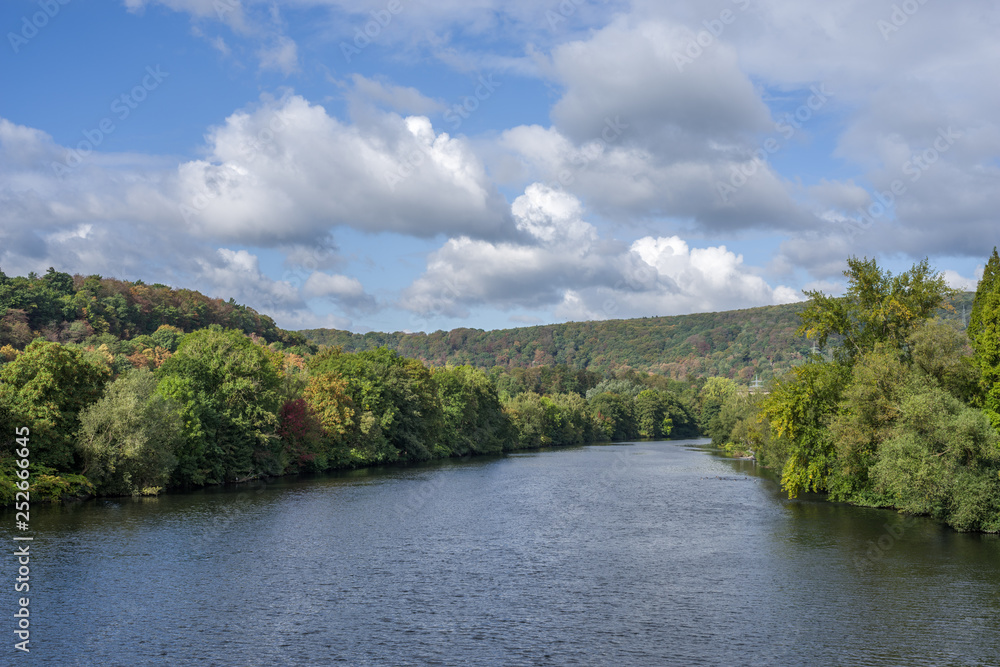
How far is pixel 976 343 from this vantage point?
47.5 m

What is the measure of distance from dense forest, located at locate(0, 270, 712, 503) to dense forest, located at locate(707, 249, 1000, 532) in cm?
4942

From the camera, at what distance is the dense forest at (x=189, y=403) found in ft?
182

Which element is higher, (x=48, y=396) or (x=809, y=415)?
(x=48, y=396)

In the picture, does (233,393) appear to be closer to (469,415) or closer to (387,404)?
(387,404)

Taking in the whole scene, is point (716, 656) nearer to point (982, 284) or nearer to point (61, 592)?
point (61, 592)

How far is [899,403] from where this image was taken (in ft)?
169

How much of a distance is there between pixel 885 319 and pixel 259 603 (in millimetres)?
50626

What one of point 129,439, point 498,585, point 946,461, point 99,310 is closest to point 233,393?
point 129,439

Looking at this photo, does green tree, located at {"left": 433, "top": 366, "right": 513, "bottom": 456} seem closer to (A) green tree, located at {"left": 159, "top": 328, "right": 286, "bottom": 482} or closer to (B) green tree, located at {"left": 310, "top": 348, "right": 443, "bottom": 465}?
(B) green tree, located at {"left": 310, "top": 348, "right": 443, "bottom": 465}

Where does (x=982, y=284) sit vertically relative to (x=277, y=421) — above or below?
above

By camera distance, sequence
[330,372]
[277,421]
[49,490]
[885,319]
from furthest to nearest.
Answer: [330,372], [277,421], [885,319], [49,490]

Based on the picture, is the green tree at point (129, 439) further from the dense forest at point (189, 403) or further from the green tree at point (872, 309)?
the green tree at point (872, 309)

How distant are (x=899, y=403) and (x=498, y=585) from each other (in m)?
33.0

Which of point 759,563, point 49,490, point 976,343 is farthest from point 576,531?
point 49,490
